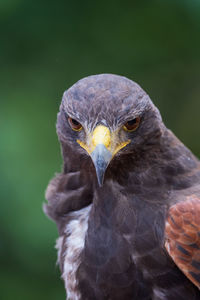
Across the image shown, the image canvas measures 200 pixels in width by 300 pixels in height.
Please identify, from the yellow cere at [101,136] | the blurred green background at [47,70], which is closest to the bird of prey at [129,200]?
the yellow cere at [101,136]

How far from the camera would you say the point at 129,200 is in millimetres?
2979

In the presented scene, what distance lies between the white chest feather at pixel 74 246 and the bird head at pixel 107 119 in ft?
1.42

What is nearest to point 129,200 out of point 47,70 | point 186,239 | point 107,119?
point 186,239

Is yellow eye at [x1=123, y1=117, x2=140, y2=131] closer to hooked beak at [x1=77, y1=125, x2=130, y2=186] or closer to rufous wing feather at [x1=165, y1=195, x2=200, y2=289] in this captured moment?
hooked beak at [x1=77, y1=125, x2=130, y2=186]

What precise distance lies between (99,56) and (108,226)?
83.7 inches

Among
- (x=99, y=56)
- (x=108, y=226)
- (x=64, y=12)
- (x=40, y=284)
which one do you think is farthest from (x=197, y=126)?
(x=108, y=226)

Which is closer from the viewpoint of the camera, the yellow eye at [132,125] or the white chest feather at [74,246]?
the yellow eye at [132,125]

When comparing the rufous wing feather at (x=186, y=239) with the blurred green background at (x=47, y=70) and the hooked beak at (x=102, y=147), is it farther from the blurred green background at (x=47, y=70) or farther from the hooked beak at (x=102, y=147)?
the blurred green background at (x=47, y=70)

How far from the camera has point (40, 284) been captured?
4465 mm

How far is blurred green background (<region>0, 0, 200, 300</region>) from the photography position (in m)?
4.28

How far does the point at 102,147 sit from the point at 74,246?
2.45 ft

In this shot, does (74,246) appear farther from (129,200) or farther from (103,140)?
(103,140)

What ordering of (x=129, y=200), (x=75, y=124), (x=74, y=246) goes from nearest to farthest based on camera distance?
(x=75, y=124), (x=129, y=200), (x=74, y=246)

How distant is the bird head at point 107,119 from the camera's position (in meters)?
2.72
